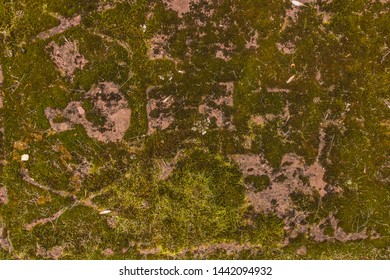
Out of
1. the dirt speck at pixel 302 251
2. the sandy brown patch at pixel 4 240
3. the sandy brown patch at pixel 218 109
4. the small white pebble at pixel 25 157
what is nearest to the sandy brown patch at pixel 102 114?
the small white pebble at pixel 25 157

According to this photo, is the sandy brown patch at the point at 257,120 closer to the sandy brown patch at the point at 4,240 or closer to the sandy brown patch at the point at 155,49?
the sandy brown patch at the point at 155,49

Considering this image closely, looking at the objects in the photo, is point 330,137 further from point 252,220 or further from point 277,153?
point 252,220

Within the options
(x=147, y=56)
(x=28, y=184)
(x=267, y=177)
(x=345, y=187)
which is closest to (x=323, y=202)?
(x=345, y=187)

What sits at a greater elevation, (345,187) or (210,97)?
(210,97)

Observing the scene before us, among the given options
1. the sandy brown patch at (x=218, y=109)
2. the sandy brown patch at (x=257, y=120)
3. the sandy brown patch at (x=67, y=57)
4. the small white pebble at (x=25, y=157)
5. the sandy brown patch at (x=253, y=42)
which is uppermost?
the sandy brown patch at (x=253, y=42)

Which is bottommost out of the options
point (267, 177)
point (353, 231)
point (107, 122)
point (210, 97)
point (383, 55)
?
point (353, 231)

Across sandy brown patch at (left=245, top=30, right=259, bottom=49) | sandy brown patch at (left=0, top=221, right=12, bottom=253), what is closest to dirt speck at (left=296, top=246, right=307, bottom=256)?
sandy brown patch at (left=245, top=30, right=259, bottom=49)

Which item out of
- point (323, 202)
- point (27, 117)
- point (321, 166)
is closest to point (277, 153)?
point (321, 166)
